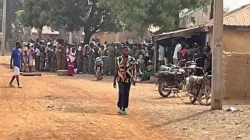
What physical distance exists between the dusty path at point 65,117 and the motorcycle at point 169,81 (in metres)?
1.65

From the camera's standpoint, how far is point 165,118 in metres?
12.2

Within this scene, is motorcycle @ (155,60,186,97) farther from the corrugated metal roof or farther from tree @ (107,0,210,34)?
tree @ (107,0,210,34)

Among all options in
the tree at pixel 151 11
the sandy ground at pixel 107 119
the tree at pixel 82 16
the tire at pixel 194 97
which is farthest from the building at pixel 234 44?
the tree at pixel 82 16

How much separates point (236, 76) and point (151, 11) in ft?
35.5

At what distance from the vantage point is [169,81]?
58.0 ft

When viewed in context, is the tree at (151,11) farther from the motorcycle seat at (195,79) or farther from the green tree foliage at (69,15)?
the motorcycle seat at (195,79)

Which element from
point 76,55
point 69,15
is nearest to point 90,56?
point 76,55

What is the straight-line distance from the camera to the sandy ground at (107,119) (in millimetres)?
9781

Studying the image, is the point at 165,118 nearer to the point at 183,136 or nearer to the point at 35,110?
the point at 183,136

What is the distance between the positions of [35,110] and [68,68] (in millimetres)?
14873

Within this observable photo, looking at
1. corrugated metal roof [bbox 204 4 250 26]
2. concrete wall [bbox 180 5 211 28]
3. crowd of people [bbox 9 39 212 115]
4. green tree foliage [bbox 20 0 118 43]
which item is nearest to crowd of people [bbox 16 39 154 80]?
crowd of people [bbox 9 39 212 115]

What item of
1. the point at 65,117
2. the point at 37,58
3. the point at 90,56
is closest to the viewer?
the point at 65,117

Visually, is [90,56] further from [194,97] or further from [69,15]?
[194,97]

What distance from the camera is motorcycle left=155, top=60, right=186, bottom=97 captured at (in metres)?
17.7
